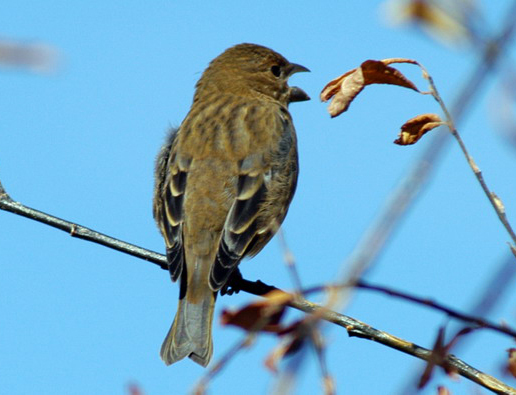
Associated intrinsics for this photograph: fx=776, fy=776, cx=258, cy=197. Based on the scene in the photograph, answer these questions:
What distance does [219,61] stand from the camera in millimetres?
8461

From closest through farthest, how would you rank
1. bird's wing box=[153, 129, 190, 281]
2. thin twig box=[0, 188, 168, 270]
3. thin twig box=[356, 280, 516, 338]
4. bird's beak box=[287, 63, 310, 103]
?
thin twig box=[356, 280, 516, 338]
thin twig box=[0, 188, 168, 270]
bird's wing box=[153, 129, 190, 281]
bird's beak box=[287, 63, 310, 103]

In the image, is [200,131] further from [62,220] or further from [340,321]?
[340,321]

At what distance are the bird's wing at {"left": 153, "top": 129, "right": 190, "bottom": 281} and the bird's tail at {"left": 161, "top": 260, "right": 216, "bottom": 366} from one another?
19cm

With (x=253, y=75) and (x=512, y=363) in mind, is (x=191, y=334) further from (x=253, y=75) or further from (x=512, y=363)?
(x=253, y=75)

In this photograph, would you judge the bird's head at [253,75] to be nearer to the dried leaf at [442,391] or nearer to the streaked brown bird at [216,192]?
the streaked brown bird at [216,192]

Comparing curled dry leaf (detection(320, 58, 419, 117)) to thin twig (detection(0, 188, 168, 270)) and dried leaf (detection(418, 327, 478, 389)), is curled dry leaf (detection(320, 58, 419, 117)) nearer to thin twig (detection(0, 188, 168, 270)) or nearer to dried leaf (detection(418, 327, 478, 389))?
dried leaf (detection(418, 327, 478, 389))

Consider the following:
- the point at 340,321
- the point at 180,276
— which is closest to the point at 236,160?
the point at 180,276

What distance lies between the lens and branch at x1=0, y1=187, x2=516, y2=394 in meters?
2.88

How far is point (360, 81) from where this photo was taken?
114 inches

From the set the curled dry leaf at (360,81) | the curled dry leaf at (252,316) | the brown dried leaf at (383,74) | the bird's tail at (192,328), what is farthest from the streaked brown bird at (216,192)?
the curled dry leaf at (252,316)

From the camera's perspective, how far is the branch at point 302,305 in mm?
2879

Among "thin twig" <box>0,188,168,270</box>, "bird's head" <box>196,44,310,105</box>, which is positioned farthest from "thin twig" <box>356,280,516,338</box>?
"bird's head" <box>196,44,310,105</box>

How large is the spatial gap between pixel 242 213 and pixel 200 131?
1202 mm

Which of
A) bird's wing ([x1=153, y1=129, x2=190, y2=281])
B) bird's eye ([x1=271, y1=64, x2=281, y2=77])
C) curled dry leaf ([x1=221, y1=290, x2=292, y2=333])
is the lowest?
curled dry leaf ([x1=221, y1=290, x2=292, y2=333])
